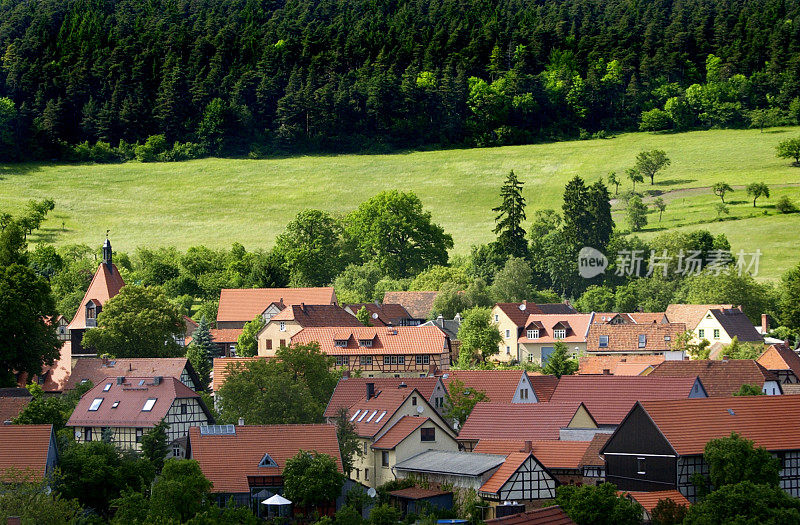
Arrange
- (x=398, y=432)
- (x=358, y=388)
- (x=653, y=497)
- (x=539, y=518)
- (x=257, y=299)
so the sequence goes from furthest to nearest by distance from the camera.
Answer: (x=257, y=299), (x=358, y=388), (x=398, y=432), (x=653, y=497), (x=539, y=518)

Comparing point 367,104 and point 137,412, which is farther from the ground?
point 367,104

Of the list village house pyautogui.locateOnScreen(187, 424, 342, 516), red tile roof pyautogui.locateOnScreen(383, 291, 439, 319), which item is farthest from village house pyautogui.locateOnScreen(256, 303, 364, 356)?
village house pyautogui.locateOnScreen(187, 424, 342, 516)

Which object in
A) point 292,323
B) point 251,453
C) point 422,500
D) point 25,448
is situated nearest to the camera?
point 25,448

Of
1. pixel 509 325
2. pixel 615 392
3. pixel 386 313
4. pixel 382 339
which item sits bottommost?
pixel 615 392

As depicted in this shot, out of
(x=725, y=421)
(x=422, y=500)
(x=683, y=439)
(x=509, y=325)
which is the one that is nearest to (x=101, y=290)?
(x=509, y=325)

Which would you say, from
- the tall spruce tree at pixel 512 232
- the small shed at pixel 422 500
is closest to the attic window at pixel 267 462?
the small shed at pixel 422 500

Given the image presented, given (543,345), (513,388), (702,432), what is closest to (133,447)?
(513,388)

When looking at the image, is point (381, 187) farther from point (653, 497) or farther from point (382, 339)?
point (653, 497)

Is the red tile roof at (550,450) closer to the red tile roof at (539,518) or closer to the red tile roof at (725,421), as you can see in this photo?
A: the red tile roof at (725,421)

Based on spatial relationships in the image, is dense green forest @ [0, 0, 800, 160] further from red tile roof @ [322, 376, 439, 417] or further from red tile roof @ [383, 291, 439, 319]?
red tile roof @ [322, 376, 439, 417]
